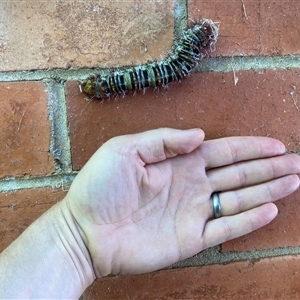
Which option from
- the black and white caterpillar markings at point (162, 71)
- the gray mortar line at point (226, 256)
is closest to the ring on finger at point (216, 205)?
the gray mortar line at point (226, 256)

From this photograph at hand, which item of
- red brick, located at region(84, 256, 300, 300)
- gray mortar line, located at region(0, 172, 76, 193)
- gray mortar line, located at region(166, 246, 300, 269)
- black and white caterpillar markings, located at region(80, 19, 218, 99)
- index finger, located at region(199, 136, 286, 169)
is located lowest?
red brick, located at region(84, 256, 300, 300)

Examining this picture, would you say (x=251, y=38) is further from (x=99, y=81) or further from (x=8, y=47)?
(x=8, y=47)

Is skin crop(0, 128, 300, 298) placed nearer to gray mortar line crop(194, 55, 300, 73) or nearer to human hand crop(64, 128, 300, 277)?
human hand crop(64, 128, 300, 277)

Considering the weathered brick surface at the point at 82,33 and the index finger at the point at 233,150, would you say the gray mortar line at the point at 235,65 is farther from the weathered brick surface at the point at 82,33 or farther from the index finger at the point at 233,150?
the index finger at the point at 233,150

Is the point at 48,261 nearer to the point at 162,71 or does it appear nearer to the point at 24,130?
the point at 24,130

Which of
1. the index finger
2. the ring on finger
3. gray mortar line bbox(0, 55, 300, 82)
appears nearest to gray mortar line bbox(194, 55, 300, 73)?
gray mortar line bbox(0, 55, 300, 82)

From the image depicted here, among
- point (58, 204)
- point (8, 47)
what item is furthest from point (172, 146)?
point (8, 47)

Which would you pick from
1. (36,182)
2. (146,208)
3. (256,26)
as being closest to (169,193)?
(146,208)
